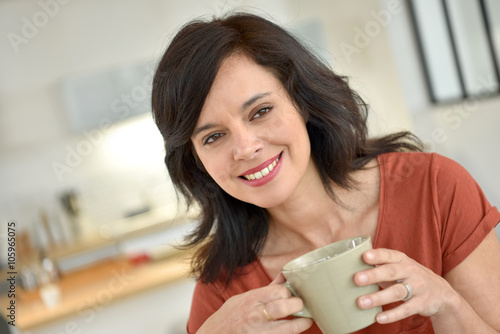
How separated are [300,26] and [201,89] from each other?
11.8 ft

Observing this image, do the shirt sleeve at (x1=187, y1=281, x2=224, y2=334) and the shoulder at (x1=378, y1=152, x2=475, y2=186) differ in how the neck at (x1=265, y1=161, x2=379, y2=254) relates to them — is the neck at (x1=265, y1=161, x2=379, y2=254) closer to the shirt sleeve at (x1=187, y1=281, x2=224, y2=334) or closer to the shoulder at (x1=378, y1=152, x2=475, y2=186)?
the shoulder at (x1=378, y1=152, x2=475, y2=186)

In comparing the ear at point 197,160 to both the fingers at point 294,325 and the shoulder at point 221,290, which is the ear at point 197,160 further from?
the fingers at point 294,325

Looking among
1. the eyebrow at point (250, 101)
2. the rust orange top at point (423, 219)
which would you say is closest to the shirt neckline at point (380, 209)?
the rust orange top at point (423, 219)

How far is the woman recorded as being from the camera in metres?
1.01

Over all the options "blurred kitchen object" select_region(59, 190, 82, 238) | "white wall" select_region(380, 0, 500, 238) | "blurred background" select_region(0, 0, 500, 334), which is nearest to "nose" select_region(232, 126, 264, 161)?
"white wall" select_region(380, 0, 500, 238)

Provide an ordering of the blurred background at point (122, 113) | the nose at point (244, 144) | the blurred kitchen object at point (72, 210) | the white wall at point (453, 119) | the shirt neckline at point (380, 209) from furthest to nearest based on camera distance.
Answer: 1. the blurred kitchen object at point (72, 210)
2. the blurred background at point (122, 113)
3. the white wall at point (453, 119)
4. the shirt neckline at point (380, 209)
5. the nose at point (244, 144)

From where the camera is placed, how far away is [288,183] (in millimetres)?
1047

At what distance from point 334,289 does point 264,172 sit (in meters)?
0.34

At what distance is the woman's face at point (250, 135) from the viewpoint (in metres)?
1.01

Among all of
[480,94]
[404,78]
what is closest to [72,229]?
[404,78]

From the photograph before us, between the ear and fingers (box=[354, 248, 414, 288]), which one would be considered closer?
fingers (box=[354, 248, 414, 288])

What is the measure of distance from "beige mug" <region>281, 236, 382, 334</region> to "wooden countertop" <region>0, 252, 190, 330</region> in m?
1.96

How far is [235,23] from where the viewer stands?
3.69 ft

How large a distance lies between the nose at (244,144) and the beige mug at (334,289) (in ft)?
0.88
